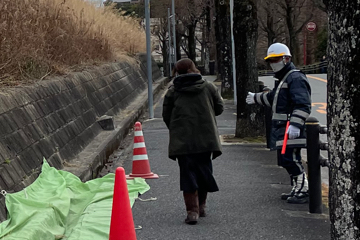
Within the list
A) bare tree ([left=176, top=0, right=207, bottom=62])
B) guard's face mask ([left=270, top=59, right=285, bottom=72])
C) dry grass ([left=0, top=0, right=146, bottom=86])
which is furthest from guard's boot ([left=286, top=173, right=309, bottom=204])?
bare tree ([left=176, top=0, right=207, bottom=62])

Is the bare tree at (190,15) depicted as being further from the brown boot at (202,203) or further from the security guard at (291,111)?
the brown boot at (202,203)

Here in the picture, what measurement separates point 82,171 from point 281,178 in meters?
2.73

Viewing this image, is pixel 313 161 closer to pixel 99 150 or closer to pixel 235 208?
pixel 235 208

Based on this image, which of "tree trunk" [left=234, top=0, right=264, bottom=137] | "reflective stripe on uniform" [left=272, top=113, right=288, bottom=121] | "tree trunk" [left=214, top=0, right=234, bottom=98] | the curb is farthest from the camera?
"tree trunk" [left=214, top=0, right=234, bottom=98]

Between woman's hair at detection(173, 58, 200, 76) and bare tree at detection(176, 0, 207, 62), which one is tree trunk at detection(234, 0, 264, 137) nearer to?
woman's hair at detection(173, 58, 200, 76)

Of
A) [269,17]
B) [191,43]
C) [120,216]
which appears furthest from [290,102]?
[191,43]

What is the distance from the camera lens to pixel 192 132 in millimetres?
6883

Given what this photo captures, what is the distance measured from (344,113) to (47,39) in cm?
960

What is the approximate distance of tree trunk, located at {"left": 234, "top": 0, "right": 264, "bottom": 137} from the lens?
42.5 feet

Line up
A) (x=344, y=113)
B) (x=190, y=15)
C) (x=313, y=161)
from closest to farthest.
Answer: (x=344, y=113) < (x=313, y=161) < (x=190, y=15)

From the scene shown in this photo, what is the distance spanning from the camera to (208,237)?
20.5 ft

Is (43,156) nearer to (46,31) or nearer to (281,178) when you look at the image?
(281,178)

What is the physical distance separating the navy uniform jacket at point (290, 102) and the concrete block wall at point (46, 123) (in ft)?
9.06

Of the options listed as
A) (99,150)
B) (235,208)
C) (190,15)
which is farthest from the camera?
(190,15)
